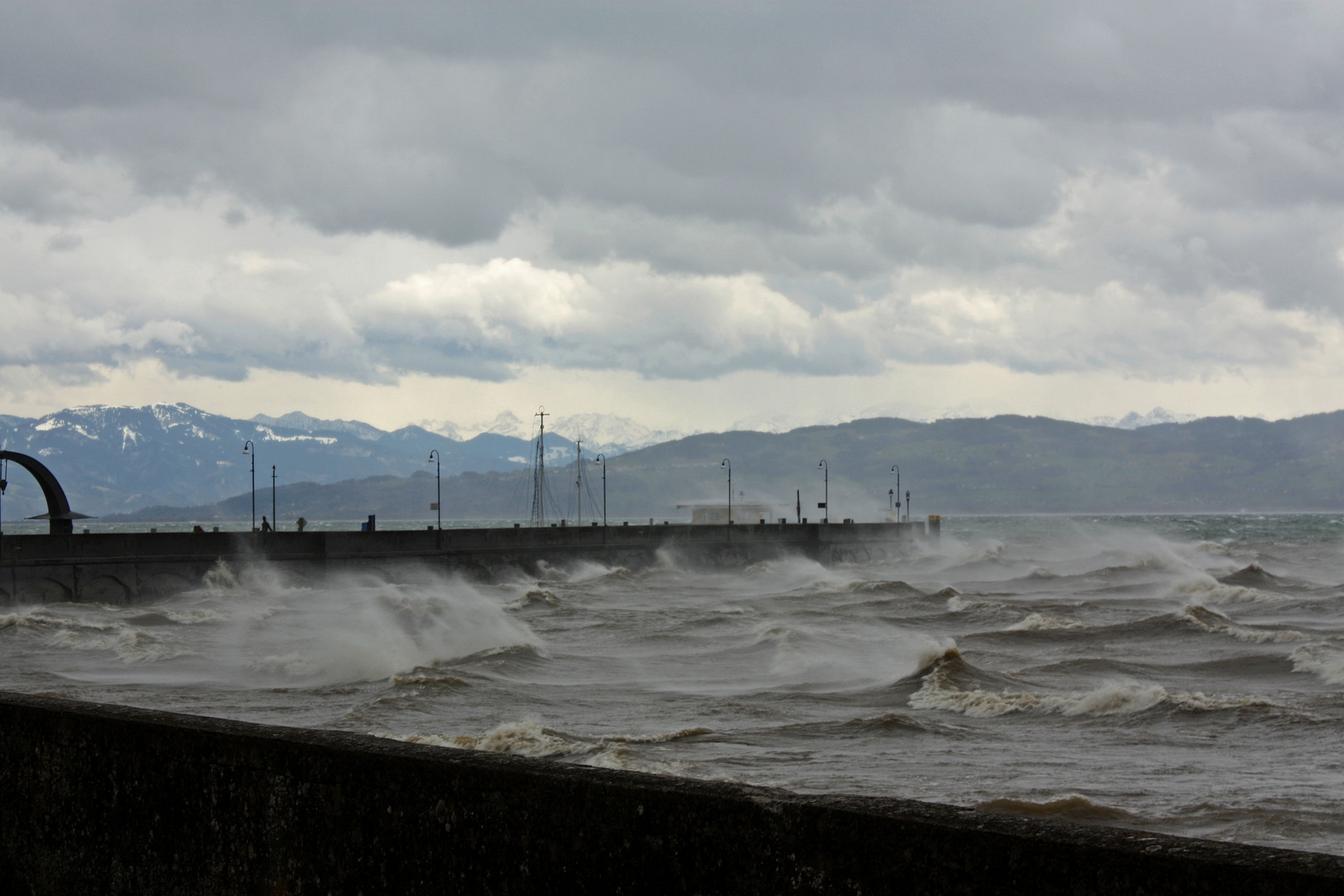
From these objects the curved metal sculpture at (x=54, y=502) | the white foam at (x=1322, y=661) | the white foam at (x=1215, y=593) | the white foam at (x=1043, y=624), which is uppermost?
the curved metal sculpture at (x=54, y=502)

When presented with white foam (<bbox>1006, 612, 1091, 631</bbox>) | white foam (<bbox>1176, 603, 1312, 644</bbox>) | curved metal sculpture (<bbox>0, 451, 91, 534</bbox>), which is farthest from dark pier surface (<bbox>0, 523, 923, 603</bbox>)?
white foam (<bbox>1176, 603, 1312, 644</bbox>)

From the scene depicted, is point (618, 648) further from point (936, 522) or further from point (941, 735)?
point (936, 522)

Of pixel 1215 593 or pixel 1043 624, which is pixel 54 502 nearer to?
pixel 1043 624

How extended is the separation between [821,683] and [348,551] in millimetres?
33791

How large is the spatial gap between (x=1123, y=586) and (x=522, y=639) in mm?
35027

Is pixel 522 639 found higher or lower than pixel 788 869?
lower

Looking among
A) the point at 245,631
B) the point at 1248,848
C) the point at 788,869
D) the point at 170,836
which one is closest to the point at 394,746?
the point at 170,836

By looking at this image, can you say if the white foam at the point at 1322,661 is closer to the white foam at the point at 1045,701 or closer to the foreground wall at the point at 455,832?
the white foam at the point at 1045,701

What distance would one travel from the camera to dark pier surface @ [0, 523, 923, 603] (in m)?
43.0

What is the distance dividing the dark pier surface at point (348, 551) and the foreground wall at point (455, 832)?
4084cm

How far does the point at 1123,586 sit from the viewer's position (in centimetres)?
5512

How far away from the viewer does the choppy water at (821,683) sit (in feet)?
47.3

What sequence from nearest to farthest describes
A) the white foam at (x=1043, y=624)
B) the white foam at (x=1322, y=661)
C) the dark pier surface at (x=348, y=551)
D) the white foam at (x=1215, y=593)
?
the white foam at (x=1322, y=661), the white foam at (x=1043, y=624), the dark pier surface at (x=348, y=551), the white foam at (x=1215, y=593)

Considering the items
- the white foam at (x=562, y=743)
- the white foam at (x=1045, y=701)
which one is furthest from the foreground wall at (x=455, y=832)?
the white foam at (x=1045, y=701)
